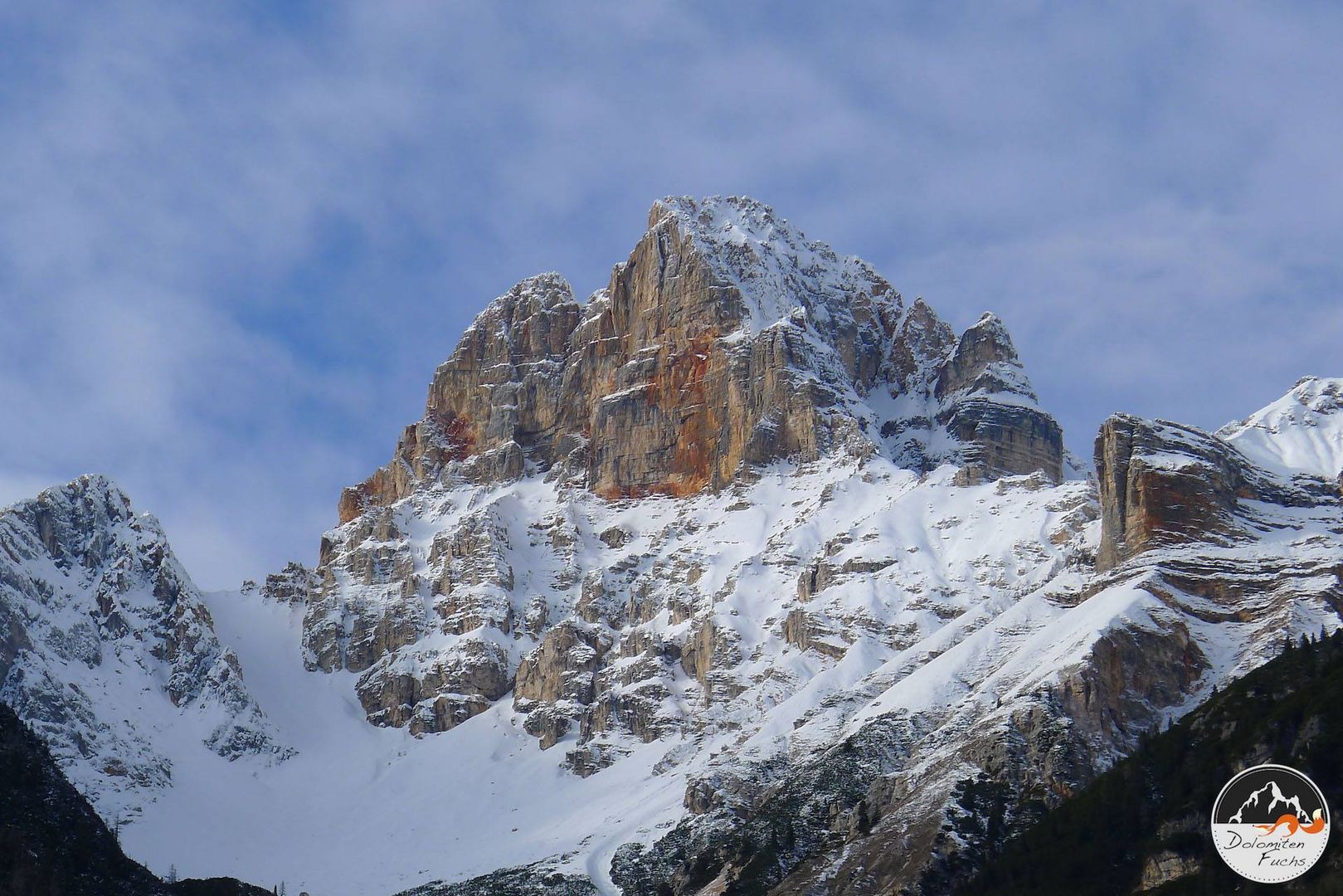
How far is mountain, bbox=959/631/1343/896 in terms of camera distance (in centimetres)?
16662

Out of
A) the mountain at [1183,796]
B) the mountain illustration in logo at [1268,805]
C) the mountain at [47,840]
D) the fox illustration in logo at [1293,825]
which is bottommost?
the fox illustration in logo at [1293,825]

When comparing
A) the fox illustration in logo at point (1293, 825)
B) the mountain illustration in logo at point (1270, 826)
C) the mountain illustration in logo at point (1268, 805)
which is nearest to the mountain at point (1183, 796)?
the mountain illustration in logo at point (1270, 826)

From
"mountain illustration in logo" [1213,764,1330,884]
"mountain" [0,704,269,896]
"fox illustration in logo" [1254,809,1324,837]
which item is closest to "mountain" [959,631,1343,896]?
"mountain illustration in logo" [1213,764,1330,884]

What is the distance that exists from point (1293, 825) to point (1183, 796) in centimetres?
3381

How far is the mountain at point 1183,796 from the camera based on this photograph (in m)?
167

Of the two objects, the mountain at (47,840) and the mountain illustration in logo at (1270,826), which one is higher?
the mountain at (47,840)

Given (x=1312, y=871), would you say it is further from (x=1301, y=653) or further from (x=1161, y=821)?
(x=1301, y=653)

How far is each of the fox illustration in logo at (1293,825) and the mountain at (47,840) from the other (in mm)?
97468

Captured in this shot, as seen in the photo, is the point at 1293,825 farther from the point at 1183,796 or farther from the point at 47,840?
the point at 47,840

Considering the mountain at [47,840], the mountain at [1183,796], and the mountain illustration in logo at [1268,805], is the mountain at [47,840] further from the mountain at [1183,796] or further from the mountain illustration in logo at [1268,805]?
the mountain illustration in logo at [1268,805]

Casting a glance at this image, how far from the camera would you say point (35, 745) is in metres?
199

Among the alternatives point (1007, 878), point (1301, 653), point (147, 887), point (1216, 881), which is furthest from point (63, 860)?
point (1301, 653)

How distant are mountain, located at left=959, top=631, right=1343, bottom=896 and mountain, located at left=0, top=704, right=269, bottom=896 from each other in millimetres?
77474

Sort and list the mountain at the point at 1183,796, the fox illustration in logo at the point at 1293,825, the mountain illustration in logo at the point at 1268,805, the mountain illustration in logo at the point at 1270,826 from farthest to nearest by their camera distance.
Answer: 1. the mountain at the point at 1183,796
2. the mountain illustration in logo at the point at 1268,805
3. the fox illustration in logo at the point at 1293,825
4. the mountain illustration in logo at the point at 1270,826
